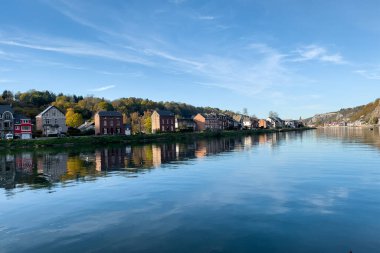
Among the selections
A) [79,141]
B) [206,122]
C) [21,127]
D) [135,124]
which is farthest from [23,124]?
[206,122]

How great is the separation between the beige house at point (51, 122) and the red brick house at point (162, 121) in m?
42.0

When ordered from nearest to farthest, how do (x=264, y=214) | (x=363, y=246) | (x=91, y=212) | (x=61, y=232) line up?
(x=363, y=246)
(x=61, y=232)
(x=264, y=214)
(x=91, y=212)

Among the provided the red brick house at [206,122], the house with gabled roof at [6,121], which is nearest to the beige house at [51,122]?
the house with gabled roof at [6,121]

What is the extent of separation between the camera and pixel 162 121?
145250mm

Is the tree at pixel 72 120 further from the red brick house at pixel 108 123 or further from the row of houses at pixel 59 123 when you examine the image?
the red brick house at pixel 108 123

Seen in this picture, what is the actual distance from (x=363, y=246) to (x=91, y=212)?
1483 centimetres

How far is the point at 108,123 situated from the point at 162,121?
28710 millimetres

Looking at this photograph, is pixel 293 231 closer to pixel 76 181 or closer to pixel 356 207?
pixel 356 207

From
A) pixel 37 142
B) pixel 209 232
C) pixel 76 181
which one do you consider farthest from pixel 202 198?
pixel 37 142

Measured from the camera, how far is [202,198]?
71.8 feet

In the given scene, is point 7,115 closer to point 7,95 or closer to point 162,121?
point 162,121

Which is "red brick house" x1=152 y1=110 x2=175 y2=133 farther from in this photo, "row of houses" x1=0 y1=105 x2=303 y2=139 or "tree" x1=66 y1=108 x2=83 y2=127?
"tree" x1=66 y1=108 x2=83 y2=127

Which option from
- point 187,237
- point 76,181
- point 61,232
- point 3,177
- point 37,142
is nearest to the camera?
point 187,237

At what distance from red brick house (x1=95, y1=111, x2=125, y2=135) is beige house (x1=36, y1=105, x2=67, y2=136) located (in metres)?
12.7
